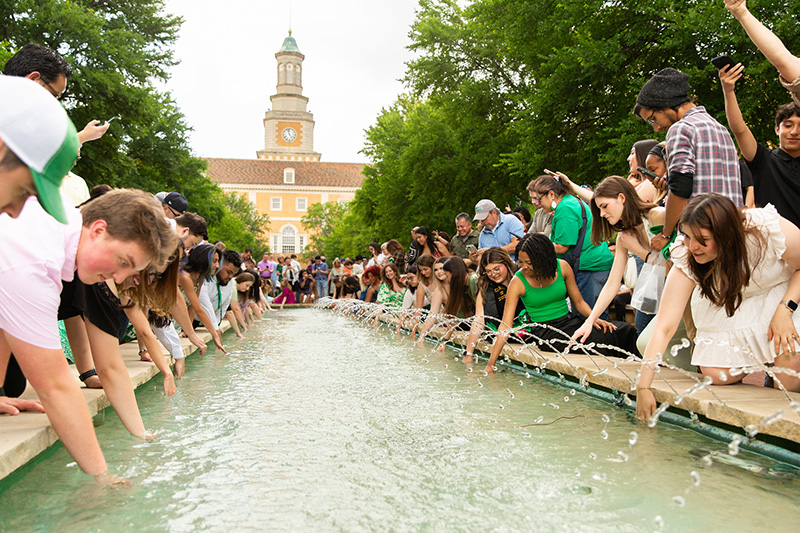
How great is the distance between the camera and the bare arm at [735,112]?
15.0ft

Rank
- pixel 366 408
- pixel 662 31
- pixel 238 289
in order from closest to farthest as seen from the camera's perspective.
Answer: pixel 366 408
pixel 238 289
pixel 662 31

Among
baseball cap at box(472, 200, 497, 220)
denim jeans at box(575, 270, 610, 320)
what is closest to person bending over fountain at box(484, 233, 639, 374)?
denim jeans at box(575, 270, 610, 320)

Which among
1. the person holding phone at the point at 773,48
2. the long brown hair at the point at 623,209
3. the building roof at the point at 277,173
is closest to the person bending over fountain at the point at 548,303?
the long brown hair at the point at 623,209

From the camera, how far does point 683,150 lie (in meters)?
4.63

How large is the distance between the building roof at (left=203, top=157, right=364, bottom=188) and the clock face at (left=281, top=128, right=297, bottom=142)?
11.6 meters

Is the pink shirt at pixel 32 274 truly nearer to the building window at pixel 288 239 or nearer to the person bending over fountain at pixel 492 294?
the person bending over fountain at pixel 492 294

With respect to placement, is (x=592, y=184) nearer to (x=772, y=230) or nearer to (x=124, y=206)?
(x=772, y=230)

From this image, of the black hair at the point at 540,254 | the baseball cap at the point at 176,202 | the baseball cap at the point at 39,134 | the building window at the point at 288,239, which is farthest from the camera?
the building window at the point at 288,239

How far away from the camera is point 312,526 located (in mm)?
2510

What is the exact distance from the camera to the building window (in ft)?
301

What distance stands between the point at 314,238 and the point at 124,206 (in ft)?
251

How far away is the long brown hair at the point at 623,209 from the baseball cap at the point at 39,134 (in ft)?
14.1

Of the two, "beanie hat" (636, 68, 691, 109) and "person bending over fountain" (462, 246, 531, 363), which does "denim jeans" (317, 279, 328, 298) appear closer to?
"person bending over fountain" (462, 246, 531, 363)

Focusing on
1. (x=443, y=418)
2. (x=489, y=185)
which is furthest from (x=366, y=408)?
(x=489, y=185)
